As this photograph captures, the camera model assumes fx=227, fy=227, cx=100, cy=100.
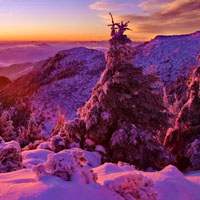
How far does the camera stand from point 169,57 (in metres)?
53.5

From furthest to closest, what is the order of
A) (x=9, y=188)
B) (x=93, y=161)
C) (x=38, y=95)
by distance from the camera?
(x=38, y=95)
(x=93, y=161)
(x=9, y=188)

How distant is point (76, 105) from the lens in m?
42.3

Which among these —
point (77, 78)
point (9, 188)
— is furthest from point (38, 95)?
point (9, 188)

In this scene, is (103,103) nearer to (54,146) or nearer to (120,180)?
(54,146)

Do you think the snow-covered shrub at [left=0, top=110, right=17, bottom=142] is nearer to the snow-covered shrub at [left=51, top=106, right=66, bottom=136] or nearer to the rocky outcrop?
the snow-covered shrub at [left=51, top=106, right=66, bottom=136]

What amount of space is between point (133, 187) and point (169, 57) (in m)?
53.5

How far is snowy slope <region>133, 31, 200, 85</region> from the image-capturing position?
45794 mm

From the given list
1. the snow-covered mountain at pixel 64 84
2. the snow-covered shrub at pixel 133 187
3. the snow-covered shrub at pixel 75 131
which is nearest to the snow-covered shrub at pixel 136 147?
the snow-covered shrub at pixel 75 131

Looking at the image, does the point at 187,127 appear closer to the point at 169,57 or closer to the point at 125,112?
the point at 125,112

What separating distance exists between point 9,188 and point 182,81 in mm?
40181

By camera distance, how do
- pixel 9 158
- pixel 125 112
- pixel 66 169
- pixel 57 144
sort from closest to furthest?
pixel 66 169 < pixel 9 158 < pixel 57 144 < pixel 125 112

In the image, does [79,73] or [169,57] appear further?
[79,73]

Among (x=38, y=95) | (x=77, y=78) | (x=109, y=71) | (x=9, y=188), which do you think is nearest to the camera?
(x=9, y=188)

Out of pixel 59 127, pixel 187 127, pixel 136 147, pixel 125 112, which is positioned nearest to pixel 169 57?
pixel 187 127
